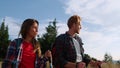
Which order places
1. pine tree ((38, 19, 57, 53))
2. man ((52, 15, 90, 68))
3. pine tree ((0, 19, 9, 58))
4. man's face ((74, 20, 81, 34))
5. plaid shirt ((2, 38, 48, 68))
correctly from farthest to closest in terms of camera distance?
1. pine tree ((0, 19, 9, 58))
2. pine tree ((38, 19, 57, 53))
3. man's face ((74, 20, 81, 34))
4. man ((52, 15, 90, 68))
5. plaid shirt ((2, 38, 48, 68))

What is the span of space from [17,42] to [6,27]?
150 ft

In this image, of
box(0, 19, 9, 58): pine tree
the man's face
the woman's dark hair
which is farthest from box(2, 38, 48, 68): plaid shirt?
box(0, 19, 9, 58): pine tree

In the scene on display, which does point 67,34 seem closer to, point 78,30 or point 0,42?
point 78,30

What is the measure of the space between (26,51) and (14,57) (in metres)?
0.21

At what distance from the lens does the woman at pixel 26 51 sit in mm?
4914

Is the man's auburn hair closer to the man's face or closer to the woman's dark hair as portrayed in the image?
the man's face

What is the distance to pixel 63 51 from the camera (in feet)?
17.0

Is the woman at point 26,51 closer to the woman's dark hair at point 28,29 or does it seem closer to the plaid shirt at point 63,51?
the woman's dark hair at point 28,29

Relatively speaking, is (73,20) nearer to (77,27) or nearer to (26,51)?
(77,27)

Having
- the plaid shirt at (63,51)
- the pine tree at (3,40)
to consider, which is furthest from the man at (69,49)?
the pine tree at (3,40)

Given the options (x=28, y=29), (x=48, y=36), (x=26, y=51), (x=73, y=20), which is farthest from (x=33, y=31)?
(x=48, y=36)

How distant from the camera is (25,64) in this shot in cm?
495

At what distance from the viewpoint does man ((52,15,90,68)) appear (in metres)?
5.09

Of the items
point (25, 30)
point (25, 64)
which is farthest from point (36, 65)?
point (25, 30)
